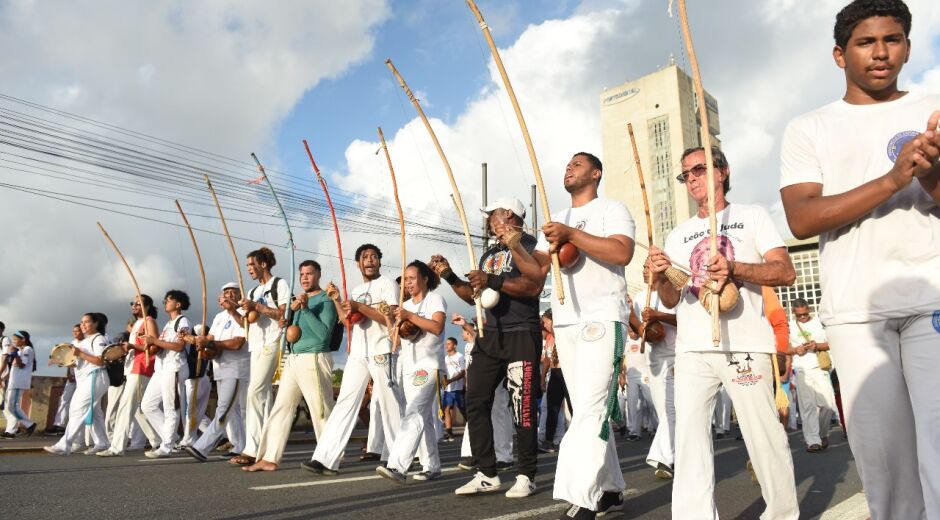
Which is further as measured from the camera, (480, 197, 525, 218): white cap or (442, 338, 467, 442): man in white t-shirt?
(442, 338, 467, 442): man in white t-shirt

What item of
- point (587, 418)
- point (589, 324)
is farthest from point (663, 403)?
point (587, 418)

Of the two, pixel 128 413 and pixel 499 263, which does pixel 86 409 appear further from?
Result: pixel 499 263

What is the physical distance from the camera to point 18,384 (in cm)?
1338

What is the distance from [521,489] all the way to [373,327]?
8.00ft

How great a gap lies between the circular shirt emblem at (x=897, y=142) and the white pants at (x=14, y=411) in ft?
48.2

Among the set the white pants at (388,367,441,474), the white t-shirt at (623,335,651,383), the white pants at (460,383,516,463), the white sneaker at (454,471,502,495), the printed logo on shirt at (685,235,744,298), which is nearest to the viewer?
the printed logo on shirt at (685,235,744,298)

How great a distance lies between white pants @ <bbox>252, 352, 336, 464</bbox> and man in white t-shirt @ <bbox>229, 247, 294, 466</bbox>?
43 cm

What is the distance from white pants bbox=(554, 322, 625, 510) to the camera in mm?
3793

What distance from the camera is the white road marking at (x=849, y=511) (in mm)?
4371

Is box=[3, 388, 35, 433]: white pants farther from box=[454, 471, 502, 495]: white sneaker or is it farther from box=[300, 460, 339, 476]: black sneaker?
box=[454, 471, 502, 495]: white sneaker

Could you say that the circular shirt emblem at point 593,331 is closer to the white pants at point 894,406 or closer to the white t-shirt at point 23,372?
the white pants at point 894,406

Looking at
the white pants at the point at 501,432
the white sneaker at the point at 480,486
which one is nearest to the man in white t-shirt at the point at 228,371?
the white pants at the point at 501,432

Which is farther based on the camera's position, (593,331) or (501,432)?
(501,432)

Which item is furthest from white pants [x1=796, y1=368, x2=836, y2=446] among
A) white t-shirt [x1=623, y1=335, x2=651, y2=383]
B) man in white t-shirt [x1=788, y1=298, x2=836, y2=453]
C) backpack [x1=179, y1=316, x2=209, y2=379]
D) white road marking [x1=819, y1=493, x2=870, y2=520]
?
backpack [x1=179, y1=316, x2=209, y2=379]
